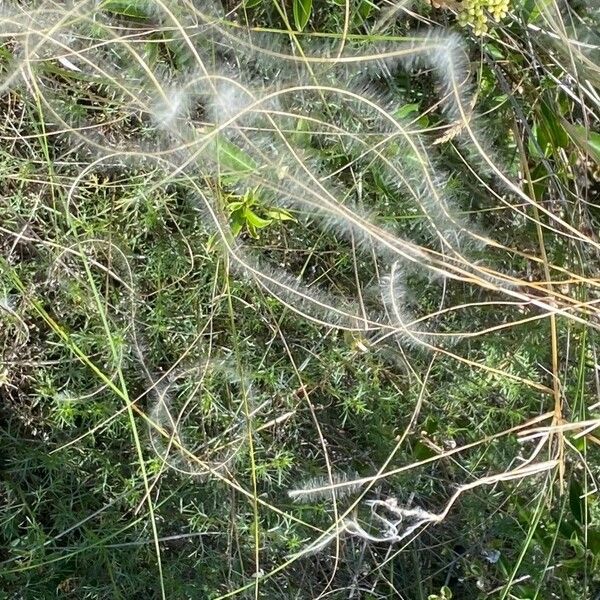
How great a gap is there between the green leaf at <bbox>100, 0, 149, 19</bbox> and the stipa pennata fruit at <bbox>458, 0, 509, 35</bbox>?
1.44 feet

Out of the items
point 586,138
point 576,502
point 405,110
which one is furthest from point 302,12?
point 576,502

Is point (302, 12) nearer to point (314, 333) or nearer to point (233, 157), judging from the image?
point (233, 157)

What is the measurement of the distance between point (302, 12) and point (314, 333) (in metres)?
0.48

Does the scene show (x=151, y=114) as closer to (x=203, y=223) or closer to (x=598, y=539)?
(x=203, y=223)

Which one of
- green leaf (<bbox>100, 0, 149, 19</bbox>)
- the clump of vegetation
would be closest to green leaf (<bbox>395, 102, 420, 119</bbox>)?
the clump of vegetation

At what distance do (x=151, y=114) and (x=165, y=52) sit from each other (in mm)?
109

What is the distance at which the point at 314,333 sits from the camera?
1.33 metres

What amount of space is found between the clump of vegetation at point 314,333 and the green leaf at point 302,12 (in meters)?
0.04

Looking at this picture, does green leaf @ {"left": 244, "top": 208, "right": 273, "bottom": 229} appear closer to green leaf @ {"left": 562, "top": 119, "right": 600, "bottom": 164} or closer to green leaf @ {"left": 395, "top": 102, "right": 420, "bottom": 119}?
green leaf @ {"left": 395, "top": 102, "right": 420, "bottom": 119}

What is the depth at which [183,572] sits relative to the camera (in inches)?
52.5

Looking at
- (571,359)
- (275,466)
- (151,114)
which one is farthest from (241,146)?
(571,359)

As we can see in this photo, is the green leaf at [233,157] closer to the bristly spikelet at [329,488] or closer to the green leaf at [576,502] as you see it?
the bristly spikelet at [329,488]

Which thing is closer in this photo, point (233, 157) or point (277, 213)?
point (233, 157)

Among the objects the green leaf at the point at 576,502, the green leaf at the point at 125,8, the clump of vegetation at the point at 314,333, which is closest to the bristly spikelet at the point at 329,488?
the clump of vegetation at the point at 314,333
